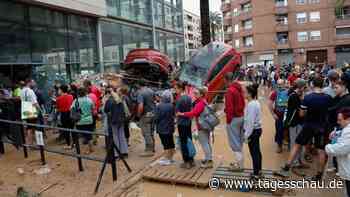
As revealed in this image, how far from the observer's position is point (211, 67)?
14.0m

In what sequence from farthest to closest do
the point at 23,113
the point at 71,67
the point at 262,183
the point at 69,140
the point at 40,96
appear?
the point at 71,67 → the point at 40,96 → the point at 69,140 → the point at 23,113 → the point at 262,183

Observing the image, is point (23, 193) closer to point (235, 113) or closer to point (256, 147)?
point (235, 113)

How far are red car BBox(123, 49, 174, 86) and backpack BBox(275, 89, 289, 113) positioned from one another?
8.74 meters

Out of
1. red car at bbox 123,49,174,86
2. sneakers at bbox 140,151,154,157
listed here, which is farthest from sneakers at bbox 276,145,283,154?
red car at bbox 123,49,174,86

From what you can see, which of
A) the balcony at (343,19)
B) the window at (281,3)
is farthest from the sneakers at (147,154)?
the window at (281,3)

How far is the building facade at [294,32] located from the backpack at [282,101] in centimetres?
4019

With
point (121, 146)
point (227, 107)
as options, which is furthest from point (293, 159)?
point (121, 146)

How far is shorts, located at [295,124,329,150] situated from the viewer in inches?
212

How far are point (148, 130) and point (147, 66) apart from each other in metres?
7.84

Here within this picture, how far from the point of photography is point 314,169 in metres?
6.08

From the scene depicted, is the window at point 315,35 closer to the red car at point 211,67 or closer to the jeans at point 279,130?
the red car at point 211,67

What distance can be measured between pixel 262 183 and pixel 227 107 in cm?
144

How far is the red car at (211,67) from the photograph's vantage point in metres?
13.8

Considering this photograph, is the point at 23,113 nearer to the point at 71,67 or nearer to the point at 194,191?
the point at 194,191
